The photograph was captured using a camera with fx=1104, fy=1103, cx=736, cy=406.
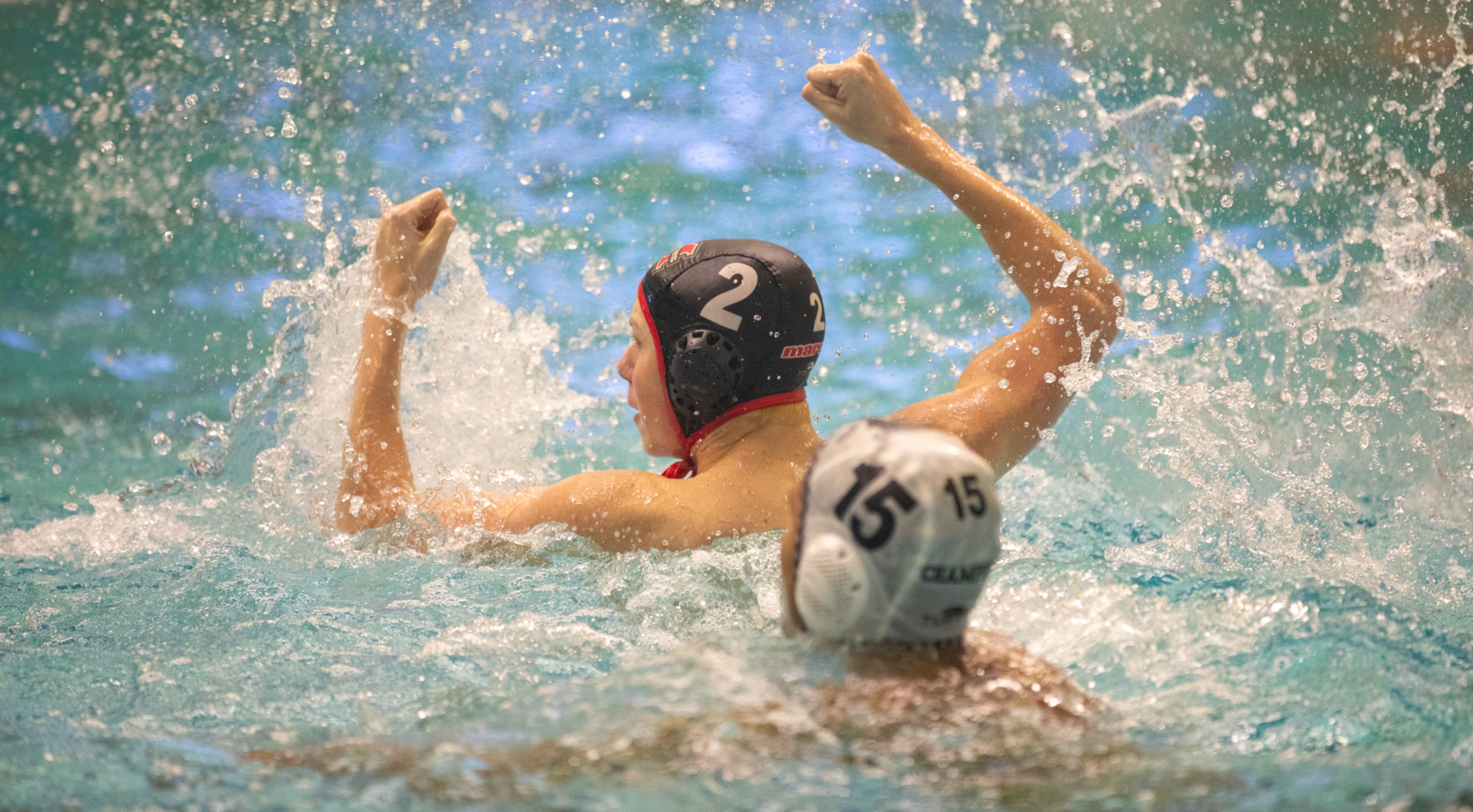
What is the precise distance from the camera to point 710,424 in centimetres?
269

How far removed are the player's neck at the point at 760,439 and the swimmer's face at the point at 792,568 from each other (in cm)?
84

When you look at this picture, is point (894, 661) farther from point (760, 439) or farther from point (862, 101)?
point (862, 101)

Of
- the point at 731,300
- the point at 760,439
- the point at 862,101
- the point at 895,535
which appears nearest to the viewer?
the point at 895,535

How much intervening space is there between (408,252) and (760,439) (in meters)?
1.01

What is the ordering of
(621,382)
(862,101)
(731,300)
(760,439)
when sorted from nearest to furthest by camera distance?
(731,300) < (760,439) < (862,101) < (621,382)

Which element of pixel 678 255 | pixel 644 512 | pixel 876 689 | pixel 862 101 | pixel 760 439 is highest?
pixel 862 101

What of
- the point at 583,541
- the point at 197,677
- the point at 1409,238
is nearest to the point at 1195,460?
the point at 1409,238

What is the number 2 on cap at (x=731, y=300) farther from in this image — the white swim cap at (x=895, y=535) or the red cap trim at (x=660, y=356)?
the white swim cap at (x=895, y=535)

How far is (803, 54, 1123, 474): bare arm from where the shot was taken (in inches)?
109

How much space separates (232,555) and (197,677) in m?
0.88

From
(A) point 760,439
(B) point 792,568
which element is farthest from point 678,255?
(B) point 792,568

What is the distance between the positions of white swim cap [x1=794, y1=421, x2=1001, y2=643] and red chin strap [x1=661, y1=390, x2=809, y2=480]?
0.99 metres

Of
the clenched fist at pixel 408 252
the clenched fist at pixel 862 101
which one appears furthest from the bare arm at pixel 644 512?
the clenched fist at pixel 862 101

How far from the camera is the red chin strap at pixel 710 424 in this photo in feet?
8.70
